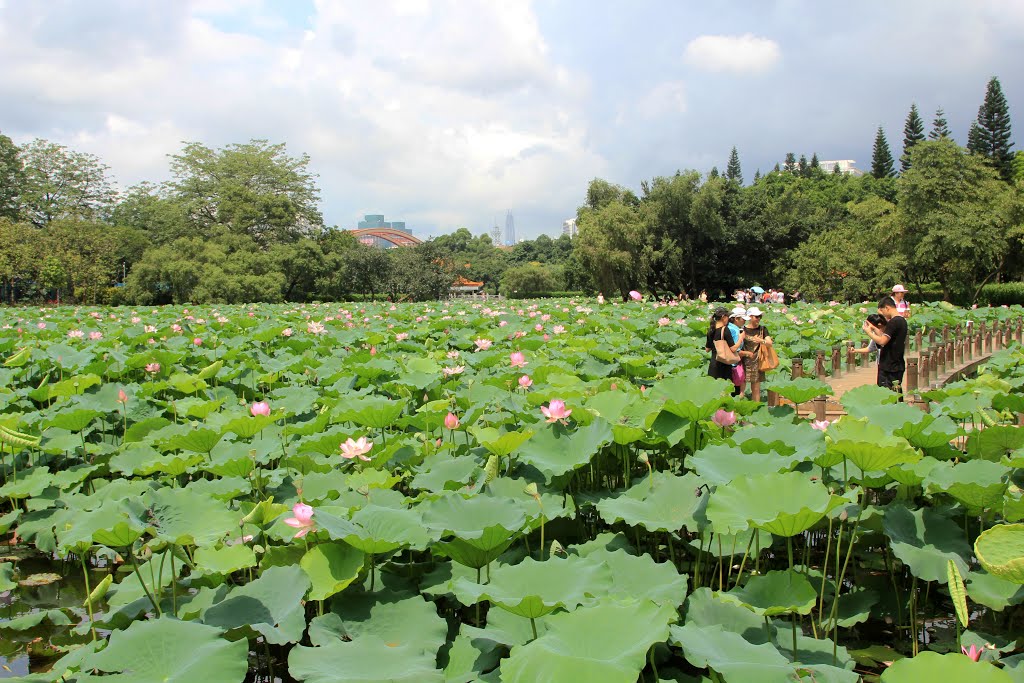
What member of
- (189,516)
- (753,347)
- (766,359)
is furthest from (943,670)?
(766,359)

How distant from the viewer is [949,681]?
116 cm

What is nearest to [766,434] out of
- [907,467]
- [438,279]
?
[907,467]

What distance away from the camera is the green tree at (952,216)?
68.6 feet

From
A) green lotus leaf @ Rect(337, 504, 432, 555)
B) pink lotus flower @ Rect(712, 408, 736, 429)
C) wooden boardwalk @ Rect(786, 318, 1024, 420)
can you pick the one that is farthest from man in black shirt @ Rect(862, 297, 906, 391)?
green lotus leaf @ Rect(337, 504, 432, 555)

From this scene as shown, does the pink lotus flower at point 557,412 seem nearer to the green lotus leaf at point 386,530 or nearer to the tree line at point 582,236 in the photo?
the green lotus leaf at point 386,530

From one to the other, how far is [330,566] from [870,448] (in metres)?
1.47

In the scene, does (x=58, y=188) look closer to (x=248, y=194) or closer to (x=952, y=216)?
(x=248, y=194)

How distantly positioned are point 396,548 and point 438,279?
43546 millimetres

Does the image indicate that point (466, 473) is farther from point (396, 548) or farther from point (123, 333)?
point (123, 333)

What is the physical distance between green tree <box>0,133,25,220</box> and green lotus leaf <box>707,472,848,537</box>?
42.6m

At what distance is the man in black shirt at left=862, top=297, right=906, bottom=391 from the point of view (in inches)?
219

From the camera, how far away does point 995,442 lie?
2.30 meters

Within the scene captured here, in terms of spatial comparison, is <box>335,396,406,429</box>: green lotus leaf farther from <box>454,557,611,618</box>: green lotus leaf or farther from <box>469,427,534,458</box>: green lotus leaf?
<box>454,557,611,618</box>: green lotus leaf

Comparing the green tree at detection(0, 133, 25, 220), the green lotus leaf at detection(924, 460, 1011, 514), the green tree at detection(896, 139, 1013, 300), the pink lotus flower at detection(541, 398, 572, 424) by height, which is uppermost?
the green tree at detection(0, 133, 25, 220)
